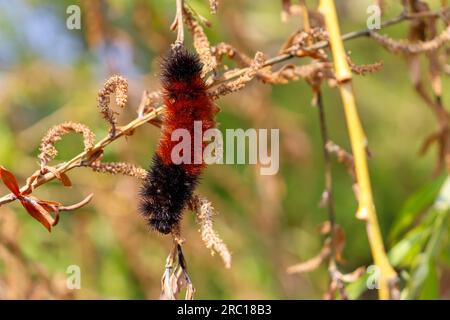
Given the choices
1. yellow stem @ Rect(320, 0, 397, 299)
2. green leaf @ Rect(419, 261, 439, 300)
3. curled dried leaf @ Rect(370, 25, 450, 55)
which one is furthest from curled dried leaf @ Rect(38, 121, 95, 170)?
green leaf @ Rect(419, 261, 439, 300)

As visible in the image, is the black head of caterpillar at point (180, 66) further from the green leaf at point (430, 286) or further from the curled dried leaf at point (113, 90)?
the green leaf at point (430, 286)

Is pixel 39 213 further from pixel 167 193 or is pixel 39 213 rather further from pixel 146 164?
pixel 146 164

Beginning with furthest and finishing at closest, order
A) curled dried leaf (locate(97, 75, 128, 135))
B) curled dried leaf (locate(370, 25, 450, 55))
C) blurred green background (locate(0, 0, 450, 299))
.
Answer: blurred green background (locate(0, 0, 450, 299)), curled dried leaf (locate(370, 25, 450, 55)), curled dried leaf (locate(97, 75, 128, 135))

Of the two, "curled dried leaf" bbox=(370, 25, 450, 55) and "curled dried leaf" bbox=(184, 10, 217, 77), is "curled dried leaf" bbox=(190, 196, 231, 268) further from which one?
"curled dried leaf" bbox=(370, 25, 450, 55)

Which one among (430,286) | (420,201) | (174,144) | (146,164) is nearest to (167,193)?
(174,144)

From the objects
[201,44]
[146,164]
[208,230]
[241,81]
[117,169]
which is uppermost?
[146,164]

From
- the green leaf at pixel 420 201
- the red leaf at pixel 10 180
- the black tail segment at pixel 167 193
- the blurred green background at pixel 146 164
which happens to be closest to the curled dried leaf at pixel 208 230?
the black tail segment at pixel 167 193
